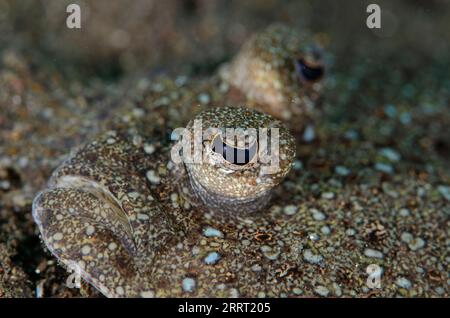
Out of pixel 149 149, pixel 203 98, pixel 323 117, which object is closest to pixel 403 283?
pixel 323 117

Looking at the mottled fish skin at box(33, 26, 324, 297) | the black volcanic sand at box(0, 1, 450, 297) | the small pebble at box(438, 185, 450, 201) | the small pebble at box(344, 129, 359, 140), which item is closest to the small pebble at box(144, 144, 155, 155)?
the mottled fish skin at box(33, 26, 324, 297)

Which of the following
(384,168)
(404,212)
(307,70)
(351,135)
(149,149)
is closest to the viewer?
(149,149)

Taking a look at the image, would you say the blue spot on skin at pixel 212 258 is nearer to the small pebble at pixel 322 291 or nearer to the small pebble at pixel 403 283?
the small pebble at pixel 322 291

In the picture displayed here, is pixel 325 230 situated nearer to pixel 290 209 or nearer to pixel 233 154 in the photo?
pixel 290 209

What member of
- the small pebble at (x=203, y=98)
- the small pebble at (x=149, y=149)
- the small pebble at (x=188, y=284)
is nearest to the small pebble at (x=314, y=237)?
the small pebble at (x=188, y=284)

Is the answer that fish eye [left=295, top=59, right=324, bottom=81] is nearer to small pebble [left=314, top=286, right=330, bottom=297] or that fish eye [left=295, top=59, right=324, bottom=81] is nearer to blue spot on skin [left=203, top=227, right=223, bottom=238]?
blue spot on skin [left=203, top=227, right=223, bottom=238]

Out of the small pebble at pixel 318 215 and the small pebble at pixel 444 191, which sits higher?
the small pebble at pixel 318 215

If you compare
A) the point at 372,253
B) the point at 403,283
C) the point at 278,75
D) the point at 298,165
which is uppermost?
the point at 278,75

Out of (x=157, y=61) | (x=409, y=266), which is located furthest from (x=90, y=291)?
(x=157, y=61)
